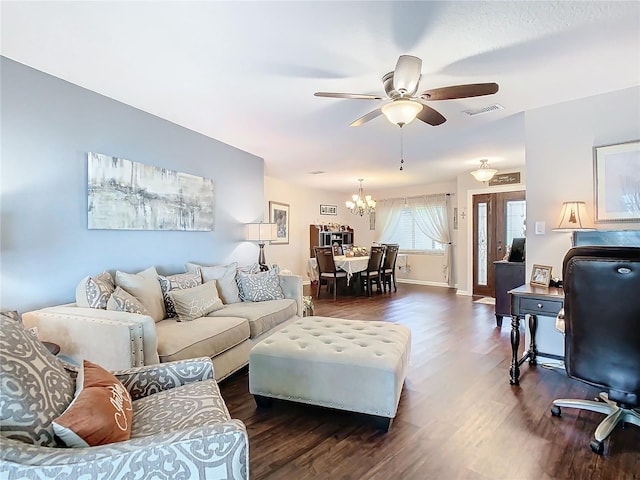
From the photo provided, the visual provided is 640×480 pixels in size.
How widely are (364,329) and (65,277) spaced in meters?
2.33

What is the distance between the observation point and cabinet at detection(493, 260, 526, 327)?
4469 mm

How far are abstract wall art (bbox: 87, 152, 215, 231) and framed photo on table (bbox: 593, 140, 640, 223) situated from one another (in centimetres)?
386

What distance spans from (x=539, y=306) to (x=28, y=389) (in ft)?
9.77

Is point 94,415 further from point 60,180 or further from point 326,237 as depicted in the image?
point 326,237

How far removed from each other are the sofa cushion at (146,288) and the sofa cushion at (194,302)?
13 cm

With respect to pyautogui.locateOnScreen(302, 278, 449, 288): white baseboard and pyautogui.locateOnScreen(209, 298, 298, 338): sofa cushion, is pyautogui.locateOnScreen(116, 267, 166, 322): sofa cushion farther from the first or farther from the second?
pyautogui.locateOnScreen(302, 278, 449, 288): white baseboard

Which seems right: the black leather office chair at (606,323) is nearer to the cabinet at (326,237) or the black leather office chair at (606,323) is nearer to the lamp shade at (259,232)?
the lamp shade at (259,232)

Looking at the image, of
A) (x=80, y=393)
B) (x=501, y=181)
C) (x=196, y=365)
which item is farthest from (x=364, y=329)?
(x=501, y=181)

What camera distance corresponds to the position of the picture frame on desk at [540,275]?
2977 millimetres

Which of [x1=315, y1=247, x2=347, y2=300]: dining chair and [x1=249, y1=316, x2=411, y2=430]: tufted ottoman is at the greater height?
[x1=315, y1=247, x2=347, y2=300]: dining chair

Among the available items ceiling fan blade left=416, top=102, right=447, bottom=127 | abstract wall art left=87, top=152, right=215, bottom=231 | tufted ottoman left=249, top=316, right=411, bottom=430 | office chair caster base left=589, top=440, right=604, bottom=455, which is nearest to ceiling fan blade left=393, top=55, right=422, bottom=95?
ceiling fan blade left=416, top=102, right=447, bottom=127

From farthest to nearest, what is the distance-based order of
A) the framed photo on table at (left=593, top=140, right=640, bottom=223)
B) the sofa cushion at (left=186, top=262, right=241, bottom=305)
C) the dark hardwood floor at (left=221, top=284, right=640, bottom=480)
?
the sofa cushion at (left=186, top=262, right=241, bottom=305) → the framed photo on table at (left=593, top=140, right=640, bottom=223) → the dark hardwood floor at (left=221, top=284, right=640, bottom=480)

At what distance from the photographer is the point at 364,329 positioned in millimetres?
2762

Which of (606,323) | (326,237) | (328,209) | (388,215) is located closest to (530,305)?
(606,323)
